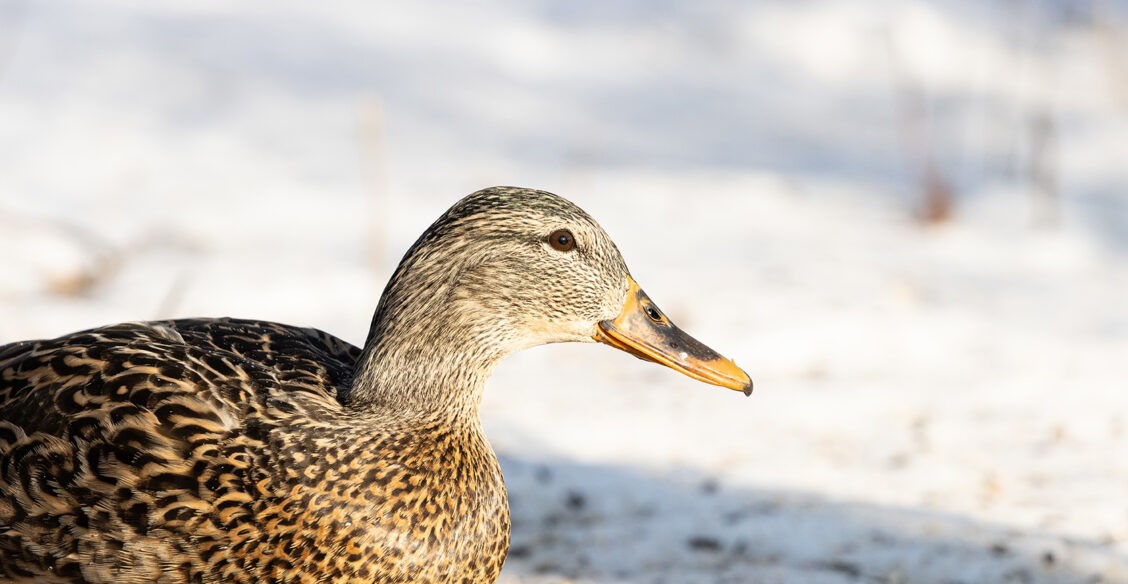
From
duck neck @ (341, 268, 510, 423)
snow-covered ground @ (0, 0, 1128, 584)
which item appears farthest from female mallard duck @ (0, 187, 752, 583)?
snow-covered ground @ (0, 0, 1128, 584)

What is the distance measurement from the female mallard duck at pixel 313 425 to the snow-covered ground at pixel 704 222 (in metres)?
1.16

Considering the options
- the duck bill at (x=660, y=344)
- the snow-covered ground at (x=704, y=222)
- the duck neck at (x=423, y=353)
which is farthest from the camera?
the snow-covered ground at (x=704, y=222)

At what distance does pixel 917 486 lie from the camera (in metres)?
4.57

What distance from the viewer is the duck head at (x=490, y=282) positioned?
3018mm

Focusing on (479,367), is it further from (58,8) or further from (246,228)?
(58,8)

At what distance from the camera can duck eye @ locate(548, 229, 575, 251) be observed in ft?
9.96

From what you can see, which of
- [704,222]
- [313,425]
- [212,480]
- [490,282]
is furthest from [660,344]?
[704,222]

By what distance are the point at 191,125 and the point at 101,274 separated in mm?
1978

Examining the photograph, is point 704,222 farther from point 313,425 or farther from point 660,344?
point 313,425

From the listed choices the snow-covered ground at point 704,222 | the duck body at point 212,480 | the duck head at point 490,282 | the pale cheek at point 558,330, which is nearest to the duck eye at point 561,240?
the duck head at point 490,282

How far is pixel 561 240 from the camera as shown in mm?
3037

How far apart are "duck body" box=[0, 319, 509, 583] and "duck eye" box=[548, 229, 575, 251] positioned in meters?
0.46

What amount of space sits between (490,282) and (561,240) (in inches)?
7.2

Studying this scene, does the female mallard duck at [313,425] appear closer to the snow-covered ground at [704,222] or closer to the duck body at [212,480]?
the duck body at [212,480]
